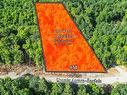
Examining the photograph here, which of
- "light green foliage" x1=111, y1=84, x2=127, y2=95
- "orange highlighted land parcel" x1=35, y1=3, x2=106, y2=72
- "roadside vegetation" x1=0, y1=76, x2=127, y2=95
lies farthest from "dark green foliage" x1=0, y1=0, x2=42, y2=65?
"light green foliage" x1=111, y1=84, x2=127, y2=95

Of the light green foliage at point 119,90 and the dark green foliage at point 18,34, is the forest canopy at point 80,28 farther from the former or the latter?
the light green foliage at point 119,90

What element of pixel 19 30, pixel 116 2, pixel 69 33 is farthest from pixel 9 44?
pixel 116 2

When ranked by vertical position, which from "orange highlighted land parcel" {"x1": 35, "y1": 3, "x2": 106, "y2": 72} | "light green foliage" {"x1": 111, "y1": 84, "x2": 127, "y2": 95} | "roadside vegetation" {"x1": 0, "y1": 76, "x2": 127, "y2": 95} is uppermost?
"orange highlighted land parcel" {"x1": 35, "y1": 3, "x2": 106, "y2": 72}

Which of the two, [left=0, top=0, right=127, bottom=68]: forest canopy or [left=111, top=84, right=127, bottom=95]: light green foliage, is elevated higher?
[left=0, top=0, right=127, bottom=68]: forest canopy

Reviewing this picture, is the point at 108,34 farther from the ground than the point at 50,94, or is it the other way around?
the point at 108,34

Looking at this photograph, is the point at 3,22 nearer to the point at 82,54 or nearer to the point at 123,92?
the point at 82,54

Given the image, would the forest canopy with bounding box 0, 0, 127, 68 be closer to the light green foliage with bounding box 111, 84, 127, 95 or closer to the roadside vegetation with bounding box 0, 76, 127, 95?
the roadside vegetation with bounding box 0, 76, 127, 95

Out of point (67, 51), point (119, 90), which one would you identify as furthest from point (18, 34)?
point (119, 90)
